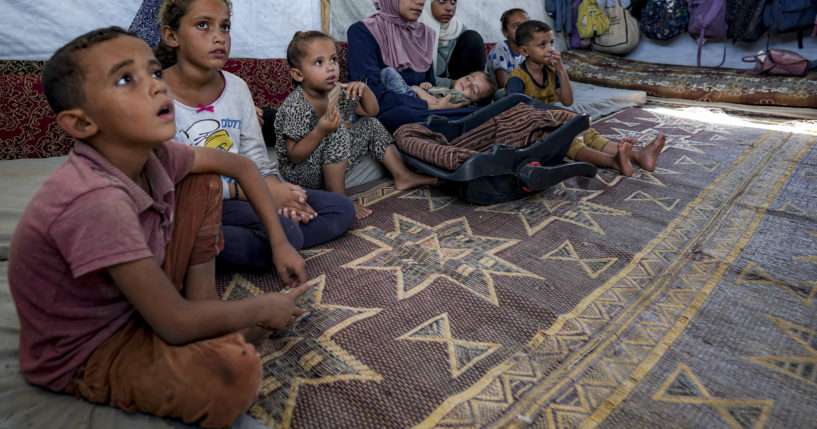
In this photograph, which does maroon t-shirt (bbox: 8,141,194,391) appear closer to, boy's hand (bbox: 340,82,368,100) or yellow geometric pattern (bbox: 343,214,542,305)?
yellow geometric pattern (bbox: 343,214,542,305)

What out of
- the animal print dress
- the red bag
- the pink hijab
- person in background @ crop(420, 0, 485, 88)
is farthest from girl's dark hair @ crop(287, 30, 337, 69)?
the red bag

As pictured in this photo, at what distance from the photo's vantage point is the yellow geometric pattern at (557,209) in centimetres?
160

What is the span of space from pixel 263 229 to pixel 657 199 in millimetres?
1423

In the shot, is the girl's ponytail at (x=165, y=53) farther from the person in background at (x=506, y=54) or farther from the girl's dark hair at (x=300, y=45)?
the person in background at (x=506, y=54)

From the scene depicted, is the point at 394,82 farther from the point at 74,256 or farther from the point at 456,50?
the point at 74,256

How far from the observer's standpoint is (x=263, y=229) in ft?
4.35

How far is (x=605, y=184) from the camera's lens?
1949mm

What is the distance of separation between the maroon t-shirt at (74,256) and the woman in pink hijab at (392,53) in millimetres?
1594

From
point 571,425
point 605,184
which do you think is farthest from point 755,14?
point 571,425

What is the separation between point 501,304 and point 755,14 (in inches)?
163

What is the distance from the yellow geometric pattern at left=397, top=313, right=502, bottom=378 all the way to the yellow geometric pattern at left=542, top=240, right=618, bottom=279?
0.44m

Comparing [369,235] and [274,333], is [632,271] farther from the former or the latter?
[274,333]

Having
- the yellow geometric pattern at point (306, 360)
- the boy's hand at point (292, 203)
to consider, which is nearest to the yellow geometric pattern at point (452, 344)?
the yellow geometric pattern at point (306, 360)

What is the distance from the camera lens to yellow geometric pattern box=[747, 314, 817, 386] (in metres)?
0.92
